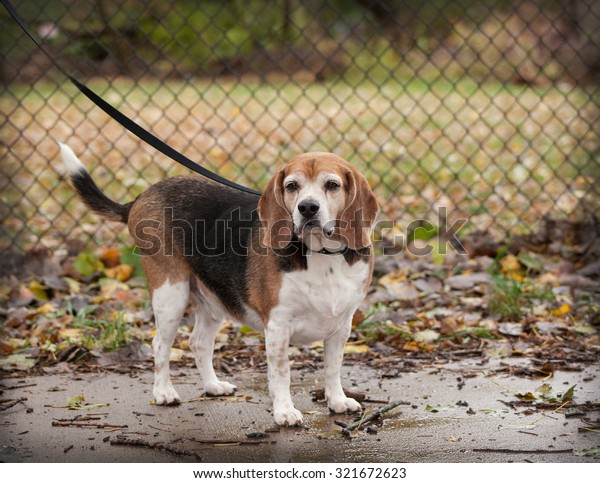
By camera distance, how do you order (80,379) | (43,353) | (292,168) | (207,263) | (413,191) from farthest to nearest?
(413,191) < (43,353) < (80,379) < (207,263) < (292,168)

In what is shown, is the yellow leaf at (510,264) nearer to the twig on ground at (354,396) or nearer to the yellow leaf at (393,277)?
the yellow leaf at (393,277)

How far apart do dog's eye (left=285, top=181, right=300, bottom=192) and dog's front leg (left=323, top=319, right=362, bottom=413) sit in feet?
2.34

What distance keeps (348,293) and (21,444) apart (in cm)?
149

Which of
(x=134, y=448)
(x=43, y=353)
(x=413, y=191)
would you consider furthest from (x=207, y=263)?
(x=413, y=191)

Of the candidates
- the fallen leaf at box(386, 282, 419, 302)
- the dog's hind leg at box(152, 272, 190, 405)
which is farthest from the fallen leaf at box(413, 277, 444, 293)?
the dog's hind leg at box(152, 272, 190, 405)

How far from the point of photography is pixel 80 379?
4.42m

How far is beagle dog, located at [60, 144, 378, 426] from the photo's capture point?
144 inches

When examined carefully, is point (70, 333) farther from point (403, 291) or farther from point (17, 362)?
point (403, 291)

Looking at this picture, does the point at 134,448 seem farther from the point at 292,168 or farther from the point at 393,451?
the point at 292,168

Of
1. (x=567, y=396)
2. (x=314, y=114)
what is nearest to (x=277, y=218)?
(x=567, y=396)

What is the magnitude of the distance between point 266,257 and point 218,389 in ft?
2.55

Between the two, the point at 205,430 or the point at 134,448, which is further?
the point at 205,430

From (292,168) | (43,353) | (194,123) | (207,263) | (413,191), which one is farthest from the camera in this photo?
(194,123)


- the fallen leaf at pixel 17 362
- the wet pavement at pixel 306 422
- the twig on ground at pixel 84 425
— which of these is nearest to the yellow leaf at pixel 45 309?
the fallen leaf at pixel 17 362
